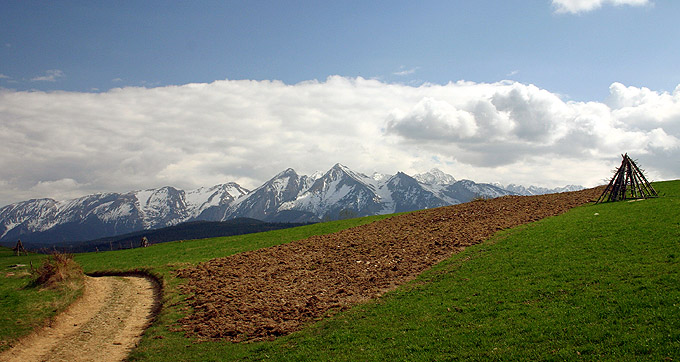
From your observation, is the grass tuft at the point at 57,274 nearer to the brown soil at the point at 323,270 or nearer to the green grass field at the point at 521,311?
the green grass field at the point at 521,311

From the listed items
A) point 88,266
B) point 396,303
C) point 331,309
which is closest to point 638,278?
point 396,303

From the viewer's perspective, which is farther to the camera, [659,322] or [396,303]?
[396,303]

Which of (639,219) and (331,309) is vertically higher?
(639,219)

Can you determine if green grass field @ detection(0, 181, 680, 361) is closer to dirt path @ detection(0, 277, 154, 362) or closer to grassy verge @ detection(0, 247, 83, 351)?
grassy verge @ detection(0, 247, 83, 351)

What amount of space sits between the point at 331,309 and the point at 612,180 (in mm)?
38346

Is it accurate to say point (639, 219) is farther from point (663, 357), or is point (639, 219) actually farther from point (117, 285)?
point (117, 285)

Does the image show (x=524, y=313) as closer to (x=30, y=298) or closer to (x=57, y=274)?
(x=30, y=298)

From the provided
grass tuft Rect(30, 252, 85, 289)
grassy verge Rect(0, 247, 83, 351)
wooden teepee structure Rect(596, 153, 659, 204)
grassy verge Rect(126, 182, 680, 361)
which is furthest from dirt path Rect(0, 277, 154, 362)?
wooden teepee structure Rect(596, 153, 659, 204)

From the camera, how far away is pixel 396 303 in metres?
20.3

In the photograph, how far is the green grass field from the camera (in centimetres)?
1252

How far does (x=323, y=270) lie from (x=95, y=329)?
15.6m

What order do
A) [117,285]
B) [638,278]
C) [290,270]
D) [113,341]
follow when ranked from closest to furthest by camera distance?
1. [638,278]
2. [113,341]
3. [290,270]
4. [117,285]

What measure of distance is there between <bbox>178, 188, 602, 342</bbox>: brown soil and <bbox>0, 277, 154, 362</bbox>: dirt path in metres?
3.32

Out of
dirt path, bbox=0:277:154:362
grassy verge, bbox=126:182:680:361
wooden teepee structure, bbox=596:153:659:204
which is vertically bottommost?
dirt path, bbox=0:277:154:362
